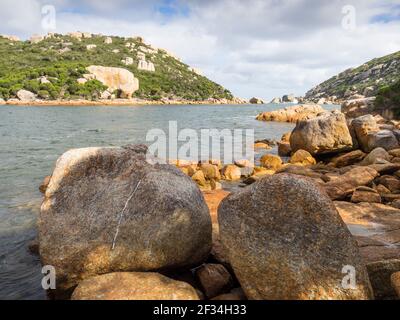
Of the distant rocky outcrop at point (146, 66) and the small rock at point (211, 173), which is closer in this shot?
the small rock at point (211, 173)

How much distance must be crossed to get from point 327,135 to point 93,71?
100813 millimetres

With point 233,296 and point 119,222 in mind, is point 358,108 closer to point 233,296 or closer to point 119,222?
point 233,296

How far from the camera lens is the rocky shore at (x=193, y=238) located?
171 inches

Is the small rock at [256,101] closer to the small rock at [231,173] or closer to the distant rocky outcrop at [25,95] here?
the distant rocky outcrop at [25,95]

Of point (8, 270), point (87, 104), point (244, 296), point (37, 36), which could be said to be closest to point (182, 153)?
point (8, 270)

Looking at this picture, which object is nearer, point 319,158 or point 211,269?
point 211,269

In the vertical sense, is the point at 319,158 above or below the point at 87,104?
below

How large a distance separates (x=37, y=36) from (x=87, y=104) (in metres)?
77.3

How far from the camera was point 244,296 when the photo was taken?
484 centimetres

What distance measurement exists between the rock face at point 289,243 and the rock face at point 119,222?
1.02m

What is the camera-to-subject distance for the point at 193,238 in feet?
18.4

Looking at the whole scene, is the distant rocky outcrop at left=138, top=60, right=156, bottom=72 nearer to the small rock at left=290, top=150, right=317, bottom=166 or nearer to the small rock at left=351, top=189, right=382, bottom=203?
the small rock at left=290, top=150, right=317, bottom=166

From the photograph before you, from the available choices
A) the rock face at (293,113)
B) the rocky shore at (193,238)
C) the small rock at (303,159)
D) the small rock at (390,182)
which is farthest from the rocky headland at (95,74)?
the rocky shore at (193,238)

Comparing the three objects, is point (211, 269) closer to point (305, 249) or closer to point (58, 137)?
point (305, 249)
